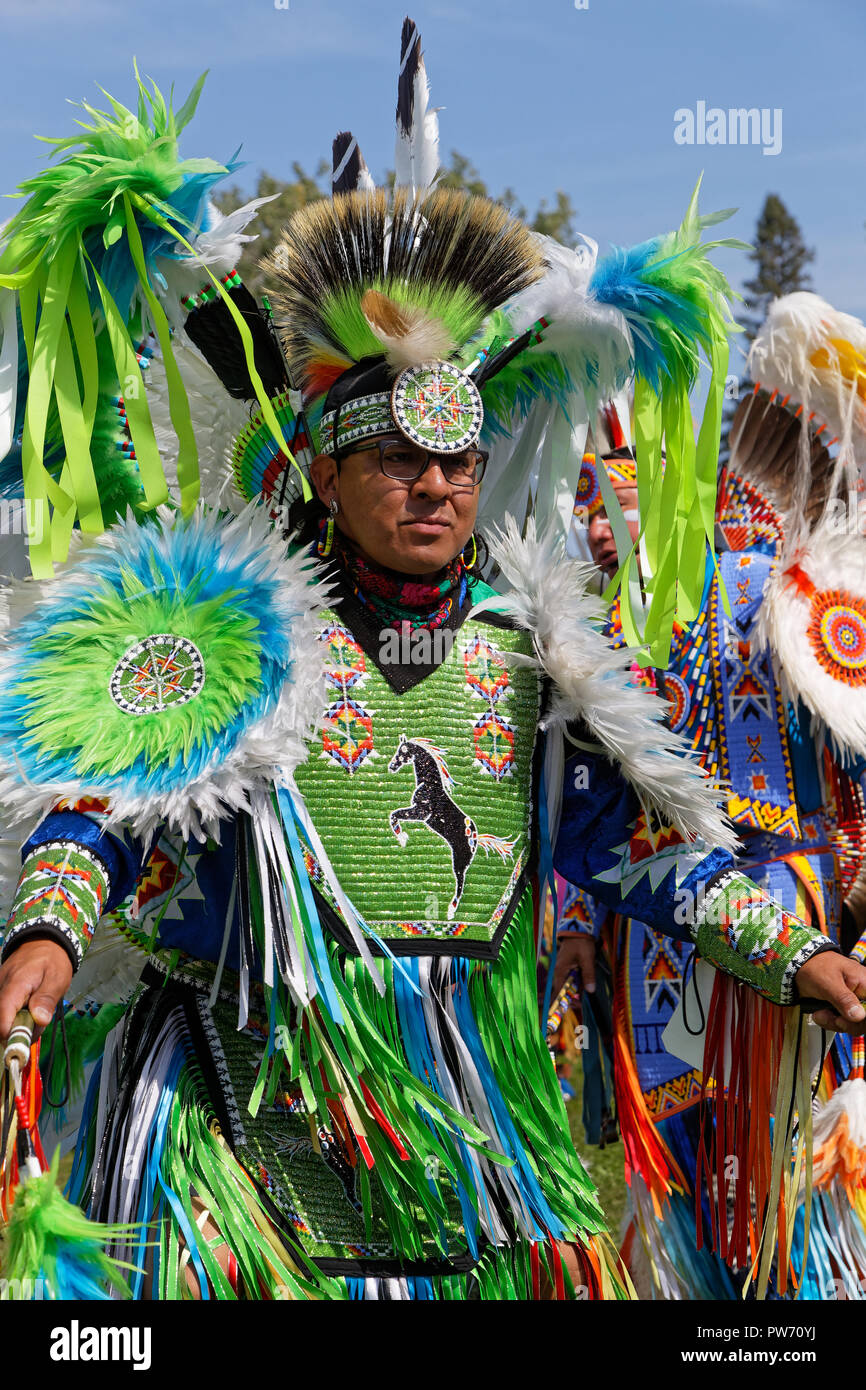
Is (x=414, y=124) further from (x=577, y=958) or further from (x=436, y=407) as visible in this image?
(x=577, y=958)

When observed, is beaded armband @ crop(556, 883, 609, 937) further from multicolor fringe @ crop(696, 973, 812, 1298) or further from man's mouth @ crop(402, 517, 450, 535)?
man's mouth @ crop(402, 517, 450, 535)

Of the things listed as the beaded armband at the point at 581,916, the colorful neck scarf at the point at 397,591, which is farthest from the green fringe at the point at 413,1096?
the beaded armband at the point at 581,916

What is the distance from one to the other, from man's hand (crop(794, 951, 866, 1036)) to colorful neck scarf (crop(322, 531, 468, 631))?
89 cm

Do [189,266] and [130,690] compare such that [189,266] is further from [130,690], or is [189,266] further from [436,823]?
[436,823]

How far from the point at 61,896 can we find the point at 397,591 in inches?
32.8

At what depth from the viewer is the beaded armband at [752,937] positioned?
2.92 m

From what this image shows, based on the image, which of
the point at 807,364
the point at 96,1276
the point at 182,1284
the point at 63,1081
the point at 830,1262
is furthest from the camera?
the point at 807,364

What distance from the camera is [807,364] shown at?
4629 millimetres

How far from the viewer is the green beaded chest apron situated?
2.95 meters

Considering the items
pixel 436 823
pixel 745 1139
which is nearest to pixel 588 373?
pixel 436 823

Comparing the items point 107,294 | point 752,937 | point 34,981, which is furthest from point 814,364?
point 34,981

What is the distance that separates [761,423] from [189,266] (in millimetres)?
2219

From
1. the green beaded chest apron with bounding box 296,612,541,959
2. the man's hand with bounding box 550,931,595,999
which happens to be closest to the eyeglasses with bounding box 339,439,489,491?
the green beaded chest apron with bounding box 296,612,541,959

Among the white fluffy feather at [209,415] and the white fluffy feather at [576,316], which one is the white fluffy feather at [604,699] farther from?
the white fluffy feather at [209,415]
